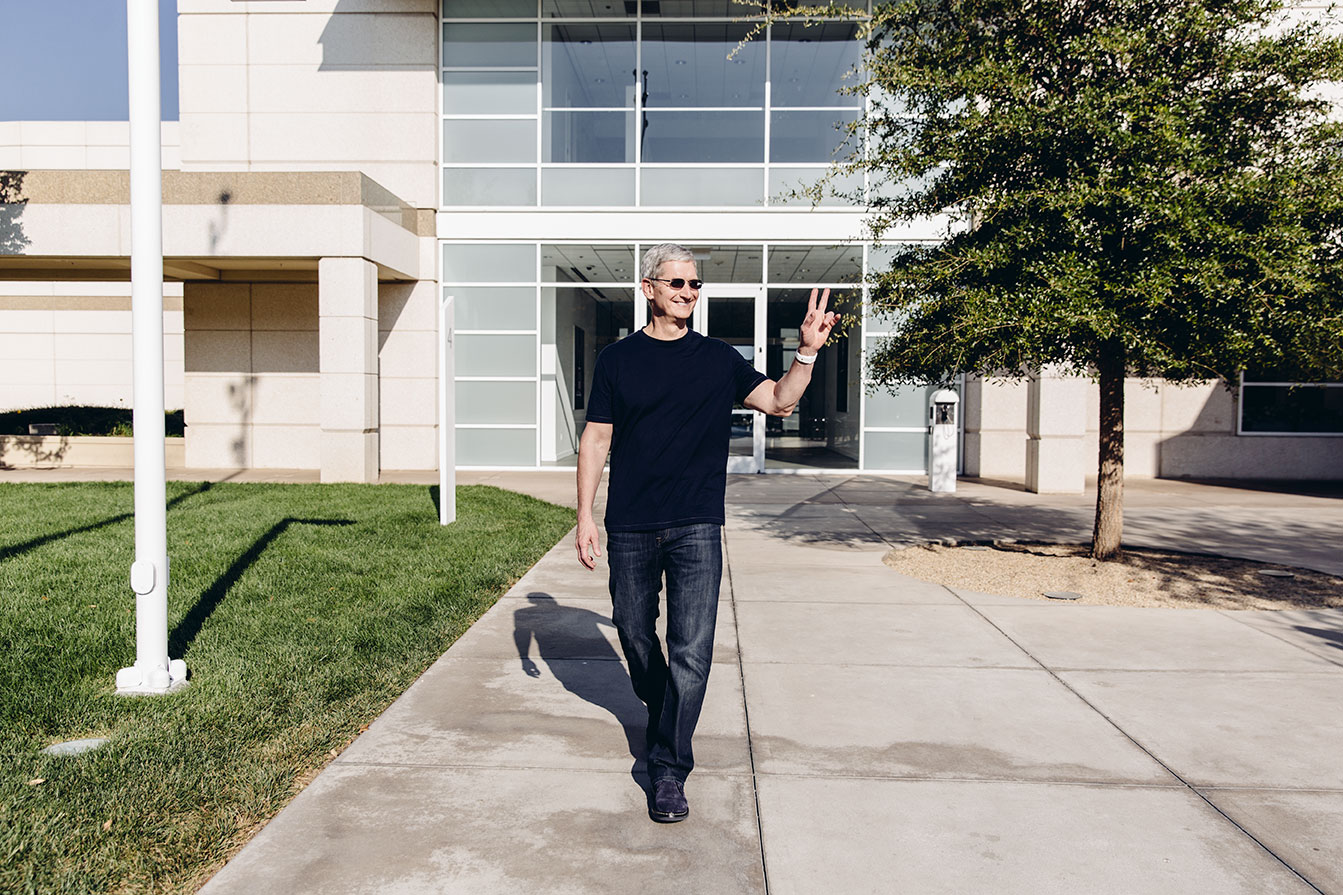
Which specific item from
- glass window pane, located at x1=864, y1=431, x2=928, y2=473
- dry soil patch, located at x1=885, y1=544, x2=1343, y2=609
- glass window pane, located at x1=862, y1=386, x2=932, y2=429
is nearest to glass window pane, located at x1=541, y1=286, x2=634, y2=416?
glass window pane, located at x1=862, y1=386, x2=932, y2=429

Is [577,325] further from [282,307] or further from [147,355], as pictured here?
[147,355]

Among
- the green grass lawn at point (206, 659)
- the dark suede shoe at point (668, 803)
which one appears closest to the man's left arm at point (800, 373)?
the dark suede shoe at point (668, 803)

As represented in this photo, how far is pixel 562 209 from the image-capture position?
16.5 m

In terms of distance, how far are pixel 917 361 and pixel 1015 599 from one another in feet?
6.73

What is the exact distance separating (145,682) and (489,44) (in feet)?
47.7

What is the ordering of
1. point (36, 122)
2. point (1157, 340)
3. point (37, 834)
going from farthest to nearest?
point (36, 122) < point (1157, 340) < point (37, 834)

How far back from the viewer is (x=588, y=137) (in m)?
16.7

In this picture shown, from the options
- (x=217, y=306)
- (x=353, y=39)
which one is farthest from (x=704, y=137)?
(x=217, y=306)

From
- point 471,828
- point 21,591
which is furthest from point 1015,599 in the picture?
point 21,591

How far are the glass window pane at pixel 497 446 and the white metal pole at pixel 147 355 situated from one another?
487 inches

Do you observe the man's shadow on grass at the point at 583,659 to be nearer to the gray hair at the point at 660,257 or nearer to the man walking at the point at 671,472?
the man walking at the point at 671,472

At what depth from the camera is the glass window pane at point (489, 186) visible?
1666cm

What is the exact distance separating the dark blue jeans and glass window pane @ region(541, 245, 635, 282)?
13.9m

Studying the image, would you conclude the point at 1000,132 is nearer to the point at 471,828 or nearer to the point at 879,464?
the point at 471,828
